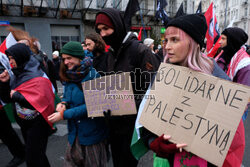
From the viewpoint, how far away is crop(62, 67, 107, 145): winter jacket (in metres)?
1.88

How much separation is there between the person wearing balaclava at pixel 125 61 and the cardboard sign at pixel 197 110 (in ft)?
1.34

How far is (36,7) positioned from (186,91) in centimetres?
1435

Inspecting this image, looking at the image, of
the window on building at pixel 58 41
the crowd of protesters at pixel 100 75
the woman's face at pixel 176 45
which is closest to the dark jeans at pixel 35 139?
the crowd of protesters at pixel 100 75

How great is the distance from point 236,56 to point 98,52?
6.80 feet

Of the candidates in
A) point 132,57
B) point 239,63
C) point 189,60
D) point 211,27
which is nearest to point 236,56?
point 239,63

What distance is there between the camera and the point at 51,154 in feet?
10.3

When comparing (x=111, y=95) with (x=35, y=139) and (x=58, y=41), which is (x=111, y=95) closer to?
(x=35, y=139)

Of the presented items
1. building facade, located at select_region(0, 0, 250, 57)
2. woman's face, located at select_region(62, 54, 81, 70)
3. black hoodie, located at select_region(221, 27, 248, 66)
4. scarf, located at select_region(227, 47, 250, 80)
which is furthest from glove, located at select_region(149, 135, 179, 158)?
building facade, located at select_region(0, 0, 250, 57)

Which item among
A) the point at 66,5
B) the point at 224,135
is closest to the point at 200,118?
the point at 224,135

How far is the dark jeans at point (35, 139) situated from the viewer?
2.09 meters

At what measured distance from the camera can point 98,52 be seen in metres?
2.85

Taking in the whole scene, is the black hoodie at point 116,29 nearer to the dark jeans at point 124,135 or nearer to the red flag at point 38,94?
the dark jeans at point 124,135

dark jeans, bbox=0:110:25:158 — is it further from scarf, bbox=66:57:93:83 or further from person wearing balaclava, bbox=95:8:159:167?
person wearing balaclava, bbox=95:8:159:167

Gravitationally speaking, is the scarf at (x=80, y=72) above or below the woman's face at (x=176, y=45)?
below
